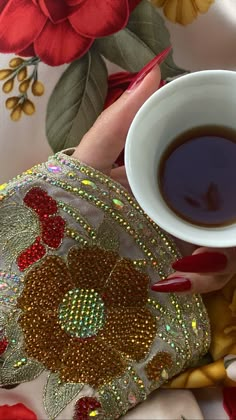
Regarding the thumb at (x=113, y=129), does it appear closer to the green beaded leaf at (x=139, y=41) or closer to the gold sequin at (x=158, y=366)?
the green beaded leaf at (x=139, y=41)

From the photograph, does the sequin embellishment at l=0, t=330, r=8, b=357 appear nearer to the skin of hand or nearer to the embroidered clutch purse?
the embroidered clutch purse

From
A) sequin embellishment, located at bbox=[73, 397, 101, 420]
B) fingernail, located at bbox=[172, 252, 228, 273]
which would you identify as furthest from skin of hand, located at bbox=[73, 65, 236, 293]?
sequin embellishment, located at bbox=[73, 397, 101, 420]

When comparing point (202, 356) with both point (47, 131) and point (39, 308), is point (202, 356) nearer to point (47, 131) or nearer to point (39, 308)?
point (39, 308)

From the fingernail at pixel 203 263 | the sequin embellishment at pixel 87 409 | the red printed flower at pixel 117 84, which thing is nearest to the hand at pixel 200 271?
the fingernail at pixel 203 263

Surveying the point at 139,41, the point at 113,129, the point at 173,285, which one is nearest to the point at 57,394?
the point at 173,285

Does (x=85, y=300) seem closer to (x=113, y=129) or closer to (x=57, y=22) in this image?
(x=113, y=129)

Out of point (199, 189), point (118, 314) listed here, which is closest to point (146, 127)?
point (199, 189)
